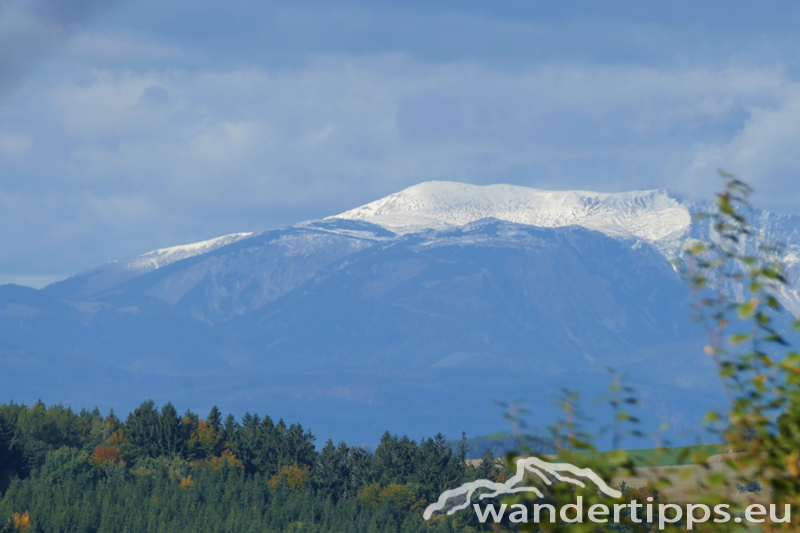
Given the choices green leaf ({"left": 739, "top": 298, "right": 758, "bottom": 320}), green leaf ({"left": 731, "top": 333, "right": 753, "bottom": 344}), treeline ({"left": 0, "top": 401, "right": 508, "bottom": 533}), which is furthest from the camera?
treeline ({"left": 0, "top": 401, "right": 508, "bottom": 533})

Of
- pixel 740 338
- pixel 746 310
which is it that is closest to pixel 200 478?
pixel 740 338

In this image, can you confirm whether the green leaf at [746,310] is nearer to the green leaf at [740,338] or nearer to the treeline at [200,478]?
the green leaf at [740,338]

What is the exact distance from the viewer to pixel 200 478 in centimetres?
12900

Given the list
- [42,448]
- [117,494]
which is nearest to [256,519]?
[117,494]

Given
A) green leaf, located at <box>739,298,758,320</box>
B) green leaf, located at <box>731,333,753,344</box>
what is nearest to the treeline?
green leaf, located at <box>731,333,753,344</box>

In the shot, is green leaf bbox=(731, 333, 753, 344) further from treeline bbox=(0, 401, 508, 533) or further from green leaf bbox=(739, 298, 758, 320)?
treeline bbox=(0, 401, 508, 533)

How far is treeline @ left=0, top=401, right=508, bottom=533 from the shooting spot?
347ft

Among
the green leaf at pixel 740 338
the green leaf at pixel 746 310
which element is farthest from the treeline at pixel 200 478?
the green leaf at pixel 746 310

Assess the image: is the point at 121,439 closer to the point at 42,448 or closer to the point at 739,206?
the point at 42,448

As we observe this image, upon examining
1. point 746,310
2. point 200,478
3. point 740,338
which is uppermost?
point 200,478

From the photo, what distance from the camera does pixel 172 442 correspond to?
154500 mm

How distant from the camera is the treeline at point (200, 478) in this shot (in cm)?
10569

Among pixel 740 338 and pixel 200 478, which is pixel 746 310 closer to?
pixel 740 338

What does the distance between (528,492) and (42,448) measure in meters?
133
